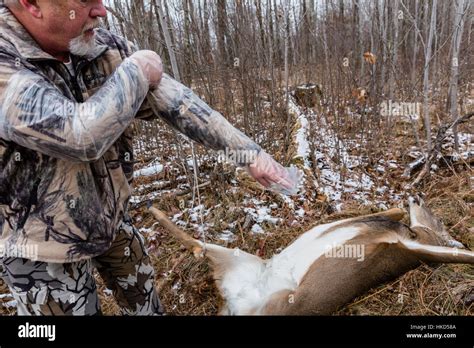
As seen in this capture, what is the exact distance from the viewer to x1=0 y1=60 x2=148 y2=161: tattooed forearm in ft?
3.21

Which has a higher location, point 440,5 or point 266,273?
point 440,5

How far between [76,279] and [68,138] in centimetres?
70

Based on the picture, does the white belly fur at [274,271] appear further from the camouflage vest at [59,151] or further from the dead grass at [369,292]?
the camouflage vest at [59,151]

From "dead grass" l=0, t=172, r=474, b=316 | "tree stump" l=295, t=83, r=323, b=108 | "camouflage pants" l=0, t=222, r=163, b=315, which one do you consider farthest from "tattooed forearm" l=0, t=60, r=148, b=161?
"tree stump" l=295, t=83, r=323, b=108

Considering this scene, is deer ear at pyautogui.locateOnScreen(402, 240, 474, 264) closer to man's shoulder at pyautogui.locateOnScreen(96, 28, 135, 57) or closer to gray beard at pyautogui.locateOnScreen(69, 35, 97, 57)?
man's shoulder at pyautogui.locateOnScreen(96, 28, 135, 57)

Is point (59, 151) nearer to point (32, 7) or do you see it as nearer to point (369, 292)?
point (32, 7)

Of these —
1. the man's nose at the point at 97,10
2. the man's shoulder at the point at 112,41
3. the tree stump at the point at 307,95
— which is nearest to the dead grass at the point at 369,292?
the man's shoulder at the point at 112,41

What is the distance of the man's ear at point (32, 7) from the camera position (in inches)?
42.6

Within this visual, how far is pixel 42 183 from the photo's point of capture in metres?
1.23

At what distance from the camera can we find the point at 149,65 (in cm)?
121

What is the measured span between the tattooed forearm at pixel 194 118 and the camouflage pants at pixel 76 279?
2.28 ft
